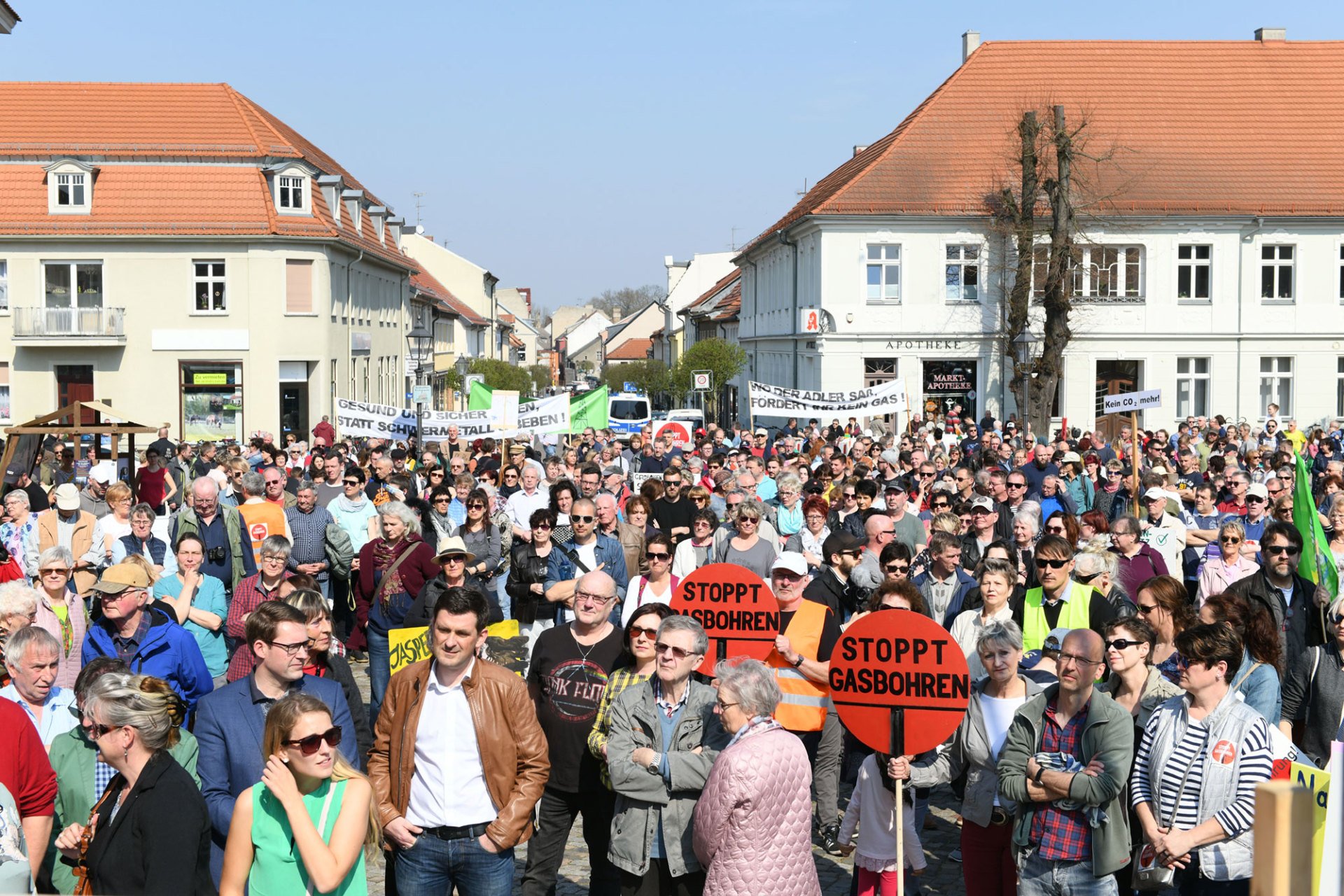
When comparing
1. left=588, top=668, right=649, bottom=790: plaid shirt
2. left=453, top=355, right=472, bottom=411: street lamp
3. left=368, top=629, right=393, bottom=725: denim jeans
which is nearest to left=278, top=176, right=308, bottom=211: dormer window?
left=453, top=355, right=472, bottom=411: street lamp

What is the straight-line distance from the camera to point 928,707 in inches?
252

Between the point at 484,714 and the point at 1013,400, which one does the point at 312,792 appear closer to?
the point at 484,714

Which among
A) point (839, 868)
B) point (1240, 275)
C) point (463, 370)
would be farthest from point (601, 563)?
point (463, 370)

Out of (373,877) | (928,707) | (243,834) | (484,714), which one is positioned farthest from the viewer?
(373,877)

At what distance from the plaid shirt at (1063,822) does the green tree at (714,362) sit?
49682mm

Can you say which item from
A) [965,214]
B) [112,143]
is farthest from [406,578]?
[112,143]

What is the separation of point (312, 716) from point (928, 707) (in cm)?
284

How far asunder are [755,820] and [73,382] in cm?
4178

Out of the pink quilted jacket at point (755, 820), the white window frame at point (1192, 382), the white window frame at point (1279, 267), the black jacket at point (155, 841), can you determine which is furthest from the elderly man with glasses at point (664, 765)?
the white window frame at point (1279, 267)

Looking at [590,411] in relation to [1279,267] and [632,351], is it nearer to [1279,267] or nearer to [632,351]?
[1279,267]

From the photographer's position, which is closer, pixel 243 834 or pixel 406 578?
pixel 243 834

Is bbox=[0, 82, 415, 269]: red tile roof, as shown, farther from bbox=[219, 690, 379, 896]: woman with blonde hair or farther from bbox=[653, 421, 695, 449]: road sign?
bbox=[219, 690, 379, 896]: woman with blonde hair

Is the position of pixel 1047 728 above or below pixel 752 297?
below

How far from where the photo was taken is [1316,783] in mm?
4883
